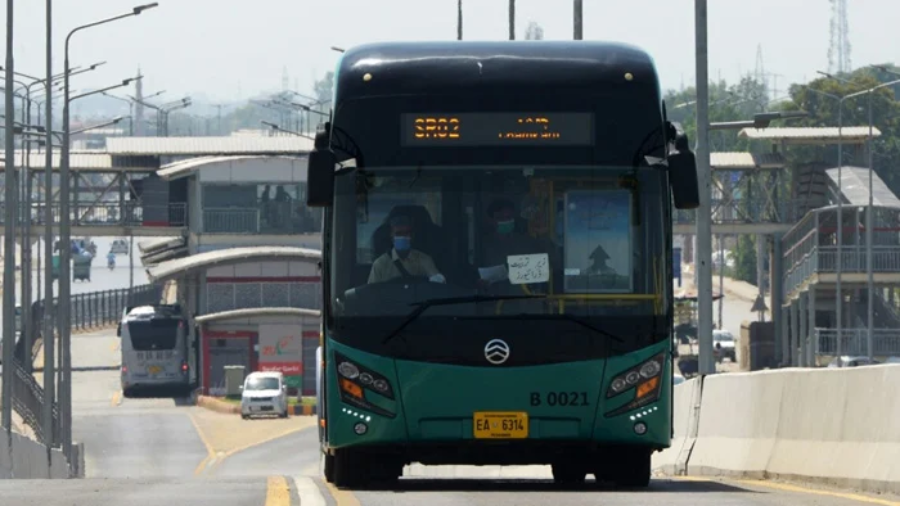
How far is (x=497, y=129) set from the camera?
51.6 ft

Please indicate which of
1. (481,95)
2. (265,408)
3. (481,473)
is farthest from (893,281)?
(481,95)

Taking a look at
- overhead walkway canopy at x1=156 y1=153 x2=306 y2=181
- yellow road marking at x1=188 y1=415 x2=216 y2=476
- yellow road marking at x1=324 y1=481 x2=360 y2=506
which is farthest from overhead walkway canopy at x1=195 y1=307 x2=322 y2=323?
yellow road marking at x1=324 y1=481 x2=360 y2=506

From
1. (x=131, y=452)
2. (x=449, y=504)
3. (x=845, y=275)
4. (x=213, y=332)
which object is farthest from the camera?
(x=213, y=332)

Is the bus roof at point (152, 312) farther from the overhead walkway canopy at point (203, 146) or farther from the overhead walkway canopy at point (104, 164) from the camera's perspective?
→ the overhead walkway canopy at point (203, 146)

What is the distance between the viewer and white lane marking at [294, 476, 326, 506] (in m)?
13.7

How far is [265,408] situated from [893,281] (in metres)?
20.4

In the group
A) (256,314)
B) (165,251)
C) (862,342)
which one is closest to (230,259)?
(256,314)

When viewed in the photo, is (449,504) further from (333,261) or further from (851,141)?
(851,141)

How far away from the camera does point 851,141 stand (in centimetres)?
8525

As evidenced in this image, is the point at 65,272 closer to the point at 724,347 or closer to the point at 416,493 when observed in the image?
the point at 416,493

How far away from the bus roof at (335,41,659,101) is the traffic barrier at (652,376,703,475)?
7851mm

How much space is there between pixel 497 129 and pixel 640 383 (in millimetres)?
Answer: 2038

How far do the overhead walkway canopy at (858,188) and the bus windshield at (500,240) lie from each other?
194ft

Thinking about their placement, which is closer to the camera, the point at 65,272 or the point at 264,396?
the point at 65,272
